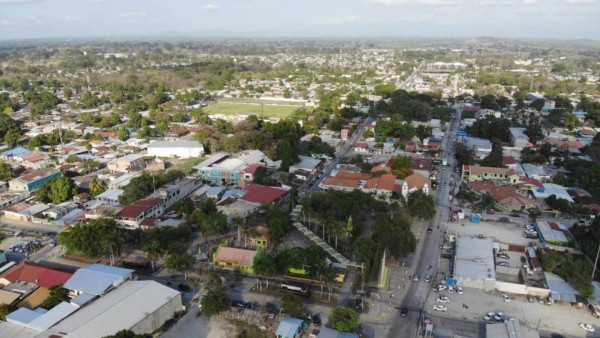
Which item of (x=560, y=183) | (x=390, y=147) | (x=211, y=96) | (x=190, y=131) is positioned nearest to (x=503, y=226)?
(x=560, y=183)

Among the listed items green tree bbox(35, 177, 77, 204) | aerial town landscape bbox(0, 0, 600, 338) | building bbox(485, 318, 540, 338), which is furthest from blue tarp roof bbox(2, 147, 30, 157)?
building bbox(485, 318, 540, 338)

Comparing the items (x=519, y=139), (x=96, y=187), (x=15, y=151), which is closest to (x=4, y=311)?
(x=96, y=187)

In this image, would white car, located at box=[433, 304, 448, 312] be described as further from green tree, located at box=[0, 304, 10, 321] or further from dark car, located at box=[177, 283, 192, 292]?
green tree, located at box=[0, 304, 10, 321]

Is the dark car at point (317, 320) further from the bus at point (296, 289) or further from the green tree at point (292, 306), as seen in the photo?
the bus at point (296, 289)

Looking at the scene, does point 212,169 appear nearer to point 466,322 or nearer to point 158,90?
point 466,322

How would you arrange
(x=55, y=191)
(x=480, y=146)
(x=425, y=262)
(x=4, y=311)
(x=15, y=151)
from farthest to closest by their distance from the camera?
(x=480, y=146) → (x=15, y=151) → (x=55, y=191) → (x=425, y=262) → (x=4, y=311)

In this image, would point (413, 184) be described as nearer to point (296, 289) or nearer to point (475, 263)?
point (475, 263)

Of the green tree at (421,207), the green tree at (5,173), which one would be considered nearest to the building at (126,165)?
the green tree at (5,173)
